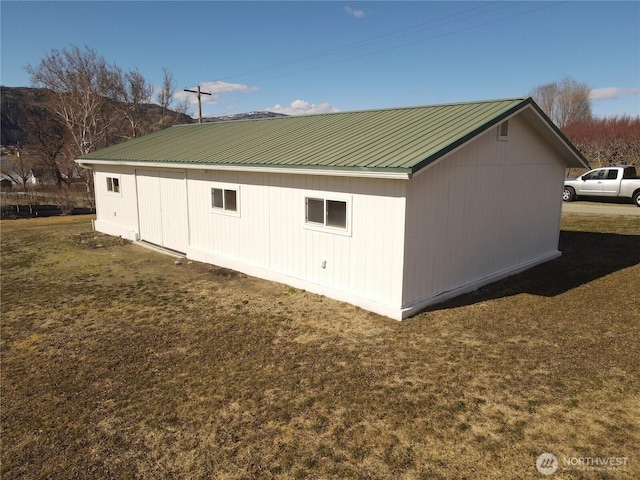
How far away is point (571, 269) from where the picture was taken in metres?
10.5

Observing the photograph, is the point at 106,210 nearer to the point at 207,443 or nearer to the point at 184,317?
the point at 184,317

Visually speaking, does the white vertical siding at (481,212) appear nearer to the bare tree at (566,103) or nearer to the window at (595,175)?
the window at (595,175)

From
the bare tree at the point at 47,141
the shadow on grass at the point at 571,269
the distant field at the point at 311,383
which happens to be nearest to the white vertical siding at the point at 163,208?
the distant field at the point at 311,383

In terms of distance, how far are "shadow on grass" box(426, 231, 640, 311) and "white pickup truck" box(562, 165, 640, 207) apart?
A: 29.5ft

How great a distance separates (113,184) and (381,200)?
39.5 feet

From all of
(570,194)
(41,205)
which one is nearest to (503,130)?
(570,194)

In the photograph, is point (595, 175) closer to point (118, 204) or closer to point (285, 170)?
point (285, 170)

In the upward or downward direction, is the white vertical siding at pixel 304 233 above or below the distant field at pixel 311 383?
above

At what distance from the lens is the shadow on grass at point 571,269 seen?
874 cm

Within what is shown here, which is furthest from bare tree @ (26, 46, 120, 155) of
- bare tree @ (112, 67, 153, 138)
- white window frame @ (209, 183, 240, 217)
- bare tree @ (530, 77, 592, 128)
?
bare tree @ (530, 77, 592, 128)

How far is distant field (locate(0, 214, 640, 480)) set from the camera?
4.05 m

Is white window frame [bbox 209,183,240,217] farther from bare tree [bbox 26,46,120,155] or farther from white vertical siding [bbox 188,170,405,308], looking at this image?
bare tree [bbox 26,46,120,155]

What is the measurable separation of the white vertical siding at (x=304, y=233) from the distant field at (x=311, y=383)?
1.90 feet

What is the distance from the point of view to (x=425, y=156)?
690 centimetres
